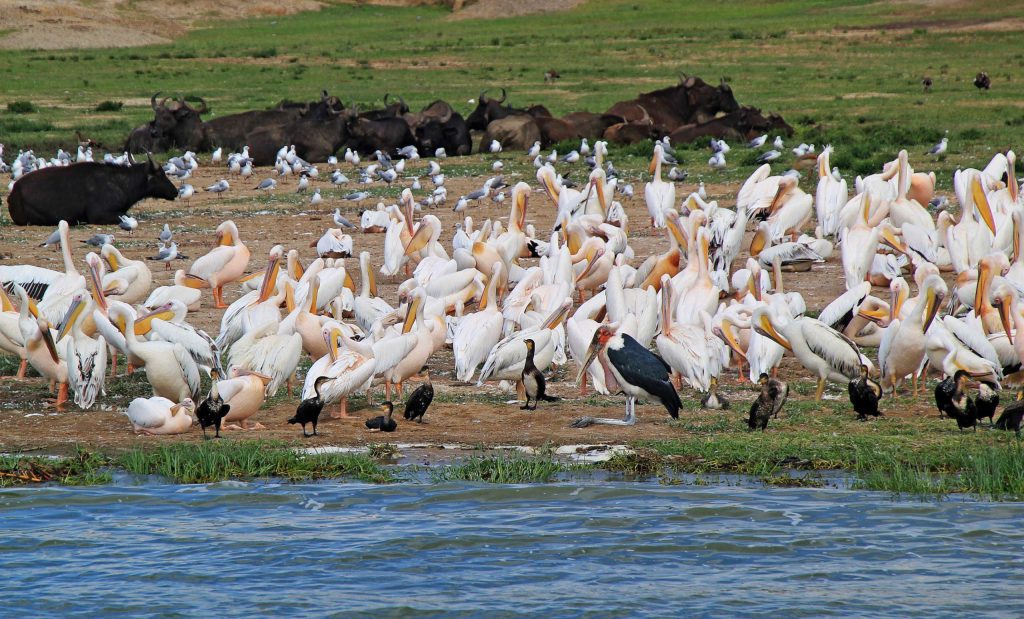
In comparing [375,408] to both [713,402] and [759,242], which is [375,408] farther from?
[759,242]

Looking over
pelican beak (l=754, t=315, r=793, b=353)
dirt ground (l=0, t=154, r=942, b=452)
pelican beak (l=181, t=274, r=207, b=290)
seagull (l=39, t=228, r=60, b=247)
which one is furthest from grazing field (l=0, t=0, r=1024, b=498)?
pelican beak (l=754, t=315, r=793, b=353)

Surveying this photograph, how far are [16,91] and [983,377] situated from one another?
95.2ft

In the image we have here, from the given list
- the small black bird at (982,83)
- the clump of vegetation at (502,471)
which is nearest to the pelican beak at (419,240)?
the clump of vegetation at (502,471)

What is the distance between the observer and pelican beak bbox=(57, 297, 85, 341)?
26.6ft

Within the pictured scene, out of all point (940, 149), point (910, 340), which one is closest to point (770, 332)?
point (910, 340)

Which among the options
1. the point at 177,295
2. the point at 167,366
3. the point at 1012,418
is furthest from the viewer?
the point at 177,295

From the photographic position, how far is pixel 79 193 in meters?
15.3

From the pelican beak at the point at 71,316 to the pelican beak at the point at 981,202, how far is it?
692 cm

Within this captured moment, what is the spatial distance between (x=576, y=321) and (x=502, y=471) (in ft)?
7.67

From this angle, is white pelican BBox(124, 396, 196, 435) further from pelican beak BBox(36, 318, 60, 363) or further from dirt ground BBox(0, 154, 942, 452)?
pelican beak BBox(36, 318, 60, 363)

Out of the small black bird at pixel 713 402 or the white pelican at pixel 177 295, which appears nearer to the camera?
the small black bird at pixel 713 402

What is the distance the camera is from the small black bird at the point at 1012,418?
275 inches

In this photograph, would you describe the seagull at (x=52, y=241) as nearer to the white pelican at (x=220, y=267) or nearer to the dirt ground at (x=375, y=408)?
the dirt ground at (x=375, y=408)

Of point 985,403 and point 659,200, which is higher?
point 659,200
